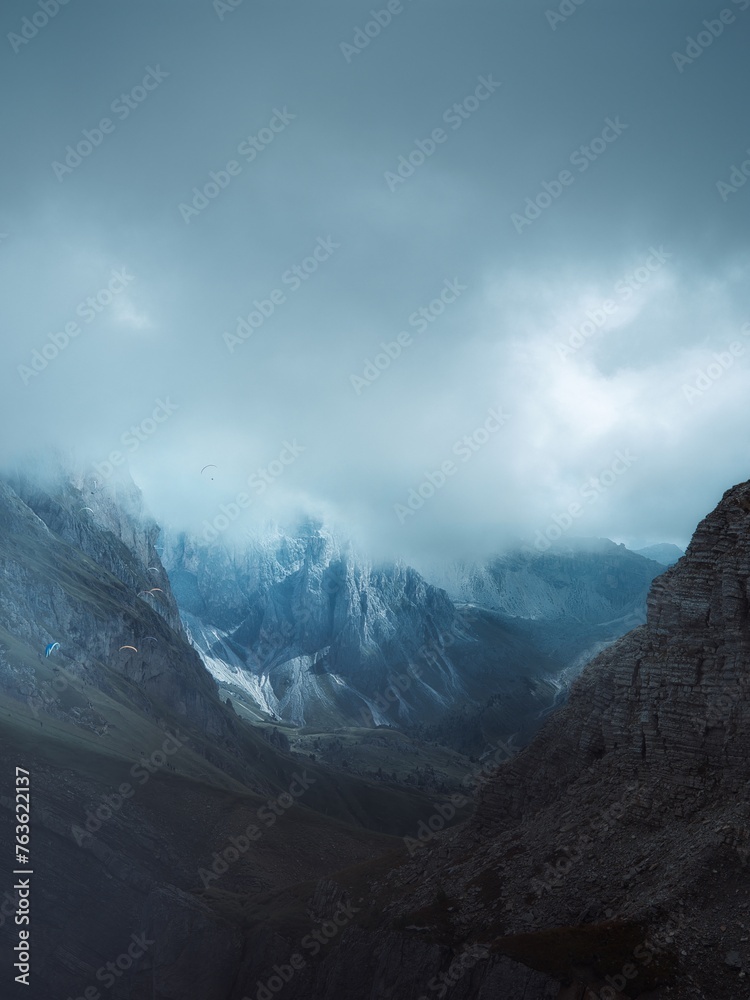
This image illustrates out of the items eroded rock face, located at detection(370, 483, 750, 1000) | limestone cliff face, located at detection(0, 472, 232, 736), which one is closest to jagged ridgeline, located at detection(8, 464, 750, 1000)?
eroded rock face, located at detection(370, 483, 750, 1000)

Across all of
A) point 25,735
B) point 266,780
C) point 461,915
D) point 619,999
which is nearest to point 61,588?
point 266,780

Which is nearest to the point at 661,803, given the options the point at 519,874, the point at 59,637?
the point at 519,874

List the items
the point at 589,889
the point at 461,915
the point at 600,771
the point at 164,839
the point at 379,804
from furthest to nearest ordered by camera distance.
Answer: the point at 379,804
the point at 164,839
the point at 600,771
the point at 461,915
the point at 589,889

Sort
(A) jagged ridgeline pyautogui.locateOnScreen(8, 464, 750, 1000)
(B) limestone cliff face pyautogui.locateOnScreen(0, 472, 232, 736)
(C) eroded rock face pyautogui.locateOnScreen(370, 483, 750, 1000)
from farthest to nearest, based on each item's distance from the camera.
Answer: (B) limestone cliff face pyautogui.locateOnScreen(0, 472, 232, 736) → (A) jagged ridgeline pyautogui.locateOnScreen(8, 464, 750, 1000) → (C) eroded rock face pyautogui.locateOnScreen(370, 483, 750, 1000)

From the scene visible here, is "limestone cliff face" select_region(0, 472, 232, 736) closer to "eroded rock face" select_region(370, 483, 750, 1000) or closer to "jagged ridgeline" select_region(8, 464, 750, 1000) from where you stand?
"jagged ridgeline" select_region(8, 464, 750, 1000)

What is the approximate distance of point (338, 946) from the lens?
176ft

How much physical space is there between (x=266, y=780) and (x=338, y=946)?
12852cm

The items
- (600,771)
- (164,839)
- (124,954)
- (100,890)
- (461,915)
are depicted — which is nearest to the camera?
(461,915)

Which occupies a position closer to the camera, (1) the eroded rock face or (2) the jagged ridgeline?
(1) the eroded rock face

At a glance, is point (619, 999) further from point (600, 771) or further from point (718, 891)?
point (600, 771)

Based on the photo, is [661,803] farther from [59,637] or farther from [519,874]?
[59,637]

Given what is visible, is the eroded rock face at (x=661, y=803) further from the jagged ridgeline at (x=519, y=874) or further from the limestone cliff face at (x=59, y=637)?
the limestone cliff face at (x=59, y=637)

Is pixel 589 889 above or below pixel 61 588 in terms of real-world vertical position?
above

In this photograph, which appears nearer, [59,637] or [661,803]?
[661,803]
